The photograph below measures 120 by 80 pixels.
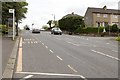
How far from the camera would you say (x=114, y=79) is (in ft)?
37.6

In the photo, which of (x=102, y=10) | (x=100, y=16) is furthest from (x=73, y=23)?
(x=102, y=10)

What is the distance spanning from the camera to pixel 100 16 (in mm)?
95312

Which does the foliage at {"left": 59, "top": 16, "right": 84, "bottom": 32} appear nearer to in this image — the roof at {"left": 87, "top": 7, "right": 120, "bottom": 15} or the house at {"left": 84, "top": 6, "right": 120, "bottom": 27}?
the house at {"left": 84, "top": 6, "right": 120, "bottom": 27}

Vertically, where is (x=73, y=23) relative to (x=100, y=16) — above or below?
below

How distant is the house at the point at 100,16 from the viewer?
93938 mm

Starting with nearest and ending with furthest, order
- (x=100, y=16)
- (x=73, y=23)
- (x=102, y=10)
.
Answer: (x=73, y=23) < (x=100, y=16) < (x=102, y=10)

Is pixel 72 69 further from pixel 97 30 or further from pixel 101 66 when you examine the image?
pixel 97 30

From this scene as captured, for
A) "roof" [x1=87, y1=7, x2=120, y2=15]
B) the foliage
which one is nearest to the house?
"roof" [x1=87, y1=7, x2=120, y2=15]

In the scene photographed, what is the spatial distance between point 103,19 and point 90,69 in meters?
82.6

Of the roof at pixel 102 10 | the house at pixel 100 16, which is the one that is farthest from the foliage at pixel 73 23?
the roof at pixel 102 10

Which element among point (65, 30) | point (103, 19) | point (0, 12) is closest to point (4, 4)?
point (0, 12)

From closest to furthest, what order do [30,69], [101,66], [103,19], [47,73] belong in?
[47,73] → [30,69] → [101,66] → [103,19]

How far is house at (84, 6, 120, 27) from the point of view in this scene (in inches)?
3698

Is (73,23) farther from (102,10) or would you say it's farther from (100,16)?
(102,10)
